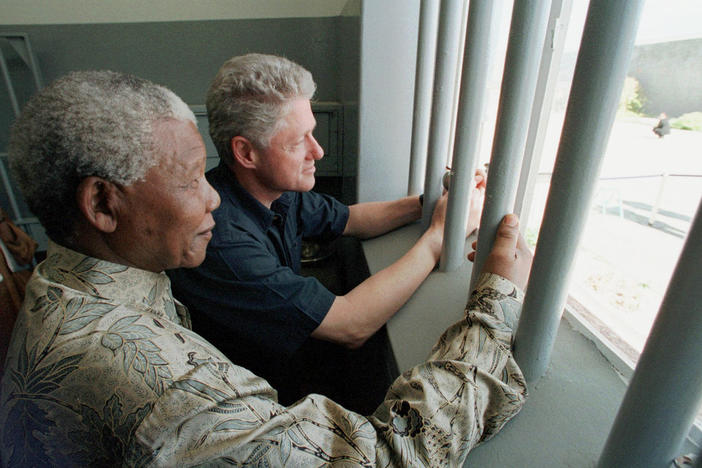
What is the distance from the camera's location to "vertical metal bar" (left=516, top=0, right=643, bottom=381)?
424 millimetres

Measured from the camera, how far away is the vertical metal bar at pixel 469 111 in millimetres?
724

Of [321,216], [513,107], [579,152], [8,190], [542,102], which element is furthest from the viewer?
[8,190]

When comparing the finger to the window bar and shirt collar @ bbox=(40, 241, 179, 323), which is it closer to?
shirt collar @ bbox=(40, 241, 179, 323)

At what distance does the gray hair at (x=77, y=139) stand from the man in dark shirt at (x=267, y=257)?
392mm

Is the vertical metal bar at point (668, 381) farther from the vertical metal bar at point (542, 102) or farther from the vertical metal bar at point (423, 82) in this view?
the vertical metal bar at point (423, 82)

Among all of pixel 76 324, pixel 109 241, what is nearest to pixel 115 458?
pixel 76 324

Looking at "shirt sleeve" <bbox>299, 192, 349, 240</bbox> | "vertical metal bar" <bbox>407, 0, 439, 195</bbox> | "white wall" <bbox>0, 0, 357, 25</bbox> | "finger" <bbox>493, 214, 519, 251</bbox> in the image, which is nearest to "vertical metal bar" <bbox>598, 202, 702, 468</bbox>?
"finger" <bbox>493, 214, 519, 251</bbox>

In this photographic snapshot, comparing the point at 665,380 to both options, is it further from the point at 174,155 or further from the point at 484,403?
the point at 174,155

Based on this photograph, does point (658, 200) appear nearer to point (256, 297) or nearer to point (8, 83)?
point (256, 297)

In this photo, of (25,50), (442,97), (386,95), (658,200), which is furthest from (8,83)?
(658,200)

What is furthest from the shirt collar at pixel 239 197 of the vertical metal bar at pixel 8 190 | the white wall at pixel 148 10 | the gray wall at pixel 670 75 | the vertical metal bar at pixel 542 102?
the vertical metal bar at pixel 8 190

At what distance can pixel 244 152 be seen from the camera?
1.04 metres

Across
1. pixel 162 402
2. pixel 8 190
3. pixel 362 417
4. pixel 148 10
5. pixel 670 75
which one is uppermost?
pixel 148 10

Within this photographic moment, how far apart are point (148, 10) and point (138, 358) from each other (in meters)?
2.61
